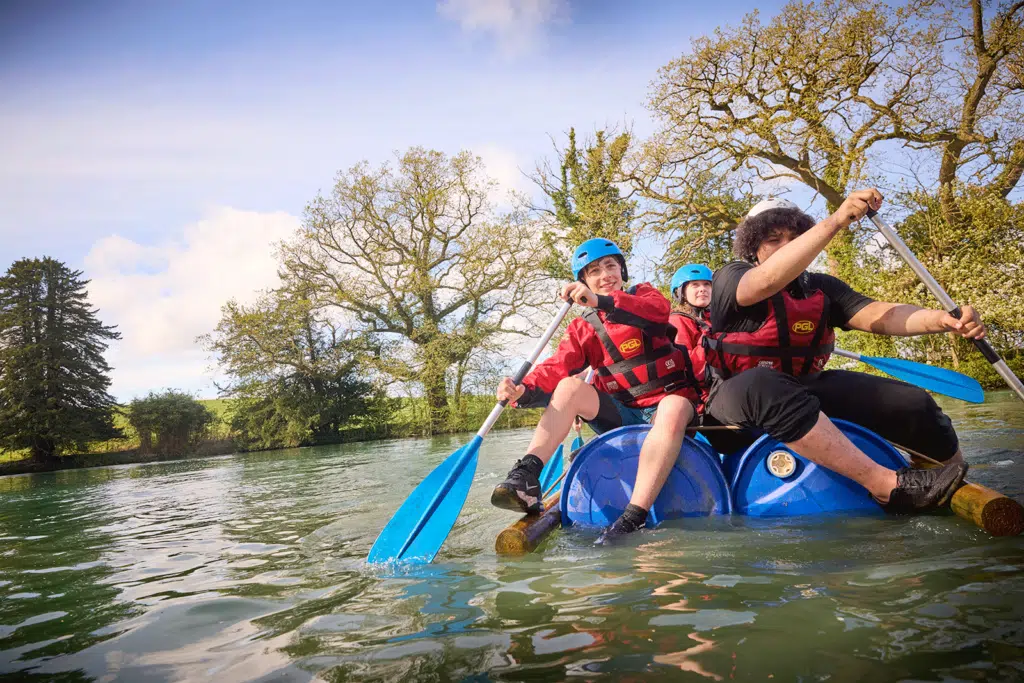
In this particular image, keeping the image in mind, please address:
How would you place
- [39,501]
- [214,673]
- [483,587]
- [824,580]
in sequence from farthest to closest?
[39,501], [483,587], [824,580], [214,673]

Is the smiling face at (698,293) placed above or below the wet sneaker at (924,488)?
above

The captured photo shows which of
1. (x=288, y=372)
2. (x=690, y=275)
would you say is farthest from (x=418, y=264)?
(x=690, y=275)

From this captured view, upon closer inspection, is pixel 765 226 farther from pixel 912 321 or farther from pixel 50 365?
pixel 50 365

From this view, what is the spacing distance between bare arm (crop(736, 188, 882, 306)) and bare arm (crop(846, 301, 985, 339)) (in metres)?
0.49

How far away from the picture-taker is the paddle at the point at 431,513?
128 inches

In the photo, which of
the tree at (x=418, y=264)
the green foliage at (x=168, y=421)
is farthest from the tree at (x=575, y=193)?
the green foliage at (x=168, y=421)

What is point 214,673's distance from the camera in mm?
1916

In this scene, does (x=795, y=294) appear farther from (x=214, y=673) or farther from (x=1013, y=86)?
(x=1013, y=86)

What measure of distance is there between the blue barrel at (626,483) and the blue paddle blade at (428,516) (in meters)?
0.58

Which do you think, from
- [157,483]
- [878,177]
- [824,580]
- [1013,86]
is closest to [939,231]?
[878,177]

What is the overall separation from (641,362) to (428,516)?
1466 mm

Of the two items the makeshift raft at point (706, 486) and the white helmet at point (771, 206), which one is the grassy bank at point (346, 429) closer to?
the makeshift raft at point (706, 486)

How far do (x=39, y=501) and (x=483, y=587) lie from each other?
8.39 meters

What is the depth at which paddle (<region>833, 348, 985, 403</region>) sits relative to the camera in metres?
3.64
